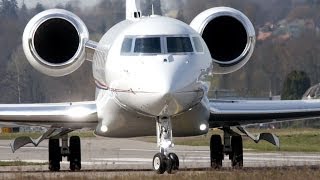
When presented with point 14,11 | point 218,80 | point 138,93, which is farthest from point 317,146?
point 138,93

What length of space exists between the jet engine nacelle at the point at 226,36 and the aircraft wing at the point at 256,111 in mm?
813

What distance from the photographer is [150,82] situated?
16438 millimetres

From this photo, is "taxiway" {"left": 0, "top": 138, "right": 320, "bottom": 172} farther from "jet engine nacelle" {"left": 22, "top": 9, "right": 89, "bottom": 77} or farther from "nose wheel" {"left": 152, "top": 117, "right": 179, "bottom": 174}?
"nose wheel" {"left": 152, "top": 117, "right": 179, "bottom": 174}

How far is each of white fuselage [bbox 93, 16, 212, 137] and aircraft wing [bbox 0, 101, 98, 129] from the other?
0.30 m

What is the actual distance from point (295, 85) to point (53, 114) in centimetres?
2711

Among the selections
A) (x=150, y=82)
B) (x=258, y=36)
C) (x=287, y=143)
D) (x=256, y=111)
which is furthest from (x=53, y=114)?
(x=258, y=36)

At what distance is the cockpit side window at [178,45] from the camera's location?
17094mm

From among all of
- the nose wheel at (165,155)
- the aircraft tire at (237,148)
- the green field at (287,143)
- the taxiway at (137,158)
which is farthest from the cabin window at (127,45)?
the green field at (287,143)

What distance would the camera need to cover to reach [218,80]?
3550 centimetres

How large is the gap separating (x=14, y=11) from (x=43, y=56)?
1727cm

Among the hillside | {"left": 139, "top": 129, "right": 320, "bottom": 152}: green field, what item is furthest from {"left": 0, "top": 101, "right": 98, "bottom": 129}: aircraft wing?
the hillside

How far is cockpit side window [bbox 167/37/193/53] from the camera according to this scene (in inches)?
673

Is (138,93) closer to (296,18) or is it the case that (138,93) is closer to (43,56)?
(43,56)

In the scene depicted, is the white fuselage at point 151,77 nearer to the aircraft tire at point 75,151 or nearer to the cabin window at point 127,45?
the cabin window at point 127,45
